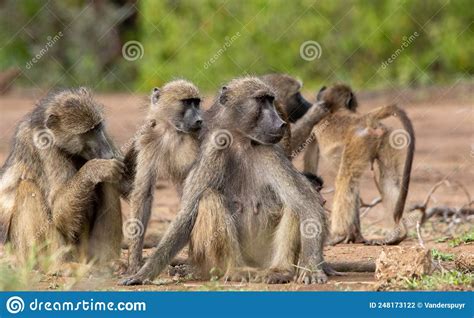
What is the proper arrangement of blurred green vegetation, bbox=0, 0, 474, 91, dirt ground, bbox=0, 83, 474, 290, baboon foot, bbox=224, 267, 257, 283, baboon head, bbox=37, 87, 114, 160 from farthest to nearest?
blurred green vegetation, bbox=0, 0, 474, 91, baboon head, bbox=37, 87, 114, 160, dirt ground, bbox=0, 83, 474, 290, baboon foot, bbox=224, 267, 257, 283

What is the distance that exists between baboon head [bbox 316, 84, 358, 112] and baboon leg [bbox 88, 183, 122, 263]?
9.30 ft

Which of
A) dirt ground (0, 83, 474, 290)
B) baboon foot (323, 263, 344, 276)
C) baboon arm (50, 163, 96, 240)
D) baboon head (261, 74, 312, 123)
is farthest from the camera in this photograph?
baboon head (261, 74, 312, 123)

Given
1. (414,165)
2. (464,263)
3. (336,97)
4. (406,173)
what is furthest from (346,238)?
(414,165)

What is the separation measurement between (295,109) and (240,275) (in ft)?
9.83

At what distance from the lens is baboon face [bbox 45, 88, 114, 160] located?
23.8 ft

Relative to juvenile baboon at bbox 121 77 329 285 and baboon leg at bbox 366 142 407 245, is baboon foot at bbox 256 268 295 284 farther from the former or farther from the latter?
baboon leg at bbox 366 142 407 245

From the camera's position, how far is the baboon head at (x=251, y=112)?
23.1 feet

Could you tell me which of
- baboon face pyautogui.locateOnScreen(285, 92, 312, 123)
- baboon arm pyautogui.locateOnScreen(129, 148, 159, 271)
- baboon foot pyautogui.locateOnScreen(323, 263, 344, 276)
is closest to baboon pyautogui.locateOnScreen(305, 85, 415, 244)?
baboon face pyautogui.locateOnScreen(285, 92, 312, 123)

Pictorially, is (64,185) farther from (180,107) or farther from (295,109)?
(295,109)

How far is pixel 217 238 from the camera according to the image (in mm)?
6684

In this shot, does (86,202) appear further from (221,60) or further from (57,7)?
(57,7)

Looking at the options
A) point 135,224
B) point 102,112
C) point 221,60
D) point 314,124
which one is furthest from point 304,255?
point 221,60

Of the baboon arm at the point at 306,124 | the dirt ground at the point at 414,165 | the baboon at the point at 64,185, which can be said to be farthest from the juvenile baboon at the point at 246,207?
the baboon arm at the point at 306,124

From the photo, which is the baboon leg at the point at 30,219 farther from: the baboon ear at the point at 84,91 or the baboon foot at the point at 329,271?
the baboon foot at the point at 329,271
